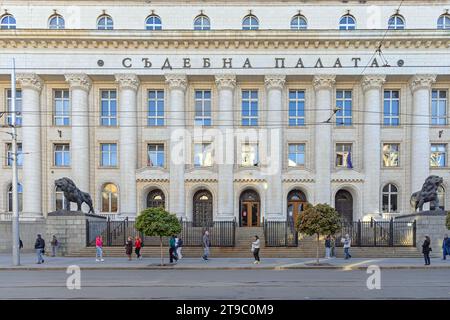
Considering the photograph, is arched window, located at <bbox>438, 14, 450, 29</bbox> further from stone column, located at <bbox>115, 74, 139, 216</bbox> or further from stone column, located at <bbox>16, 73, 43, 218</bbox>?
stone column, located at <bbox>16, 73, 43, 218</bbox>

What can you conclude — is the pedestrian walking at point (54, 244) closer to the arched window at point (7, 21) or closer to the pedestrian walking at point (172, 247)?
the pedestrian walking at point (172, 247)

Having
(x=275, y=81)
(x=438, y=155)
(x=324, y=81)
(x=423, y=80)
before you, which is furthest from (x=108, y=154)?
(x=438, y=155)

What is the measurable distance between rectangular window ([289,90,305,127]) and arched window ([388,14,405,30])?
32.6 ft

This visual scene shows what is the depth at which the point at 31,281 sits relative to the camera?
14148 mm

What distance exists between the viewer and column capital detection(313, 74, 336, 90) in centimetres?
3303

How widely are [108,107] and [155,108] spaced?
4372 mm

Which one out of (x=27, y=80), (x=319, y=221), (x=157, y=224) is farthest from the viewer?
(x=27, y=80)

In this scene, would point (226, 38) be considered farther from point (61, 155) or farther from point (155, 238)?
point (61, 155)

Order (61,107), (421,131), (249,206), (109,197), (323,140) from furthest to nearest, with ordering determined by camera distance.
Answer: (249,206), (61,107), (109,197), (323,140), (421,131)

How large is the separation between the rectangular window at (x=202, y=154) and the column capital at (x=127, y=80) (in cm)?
780

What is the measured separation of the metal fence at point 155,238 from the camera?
83.1 feet

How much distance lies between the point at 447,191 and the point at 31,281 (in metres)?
33.5

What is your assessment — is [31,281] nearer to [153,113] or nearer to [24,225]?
[24,225]

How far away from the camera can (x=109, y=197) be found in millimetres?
34562
